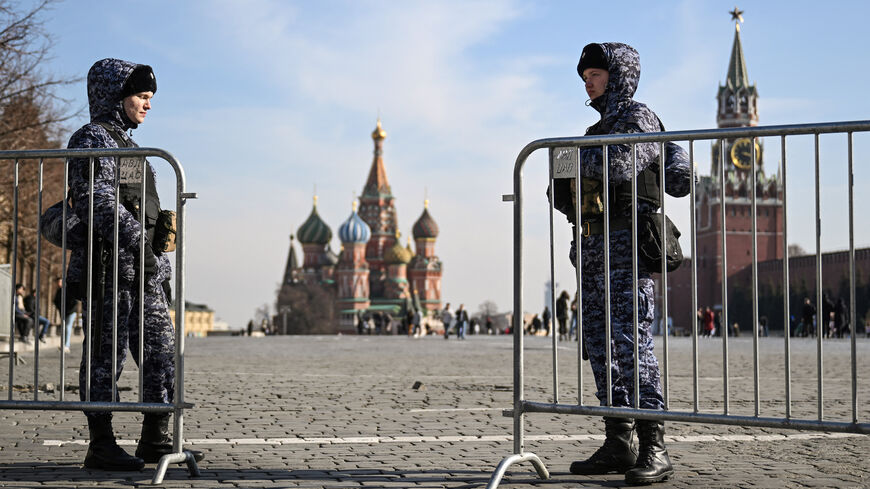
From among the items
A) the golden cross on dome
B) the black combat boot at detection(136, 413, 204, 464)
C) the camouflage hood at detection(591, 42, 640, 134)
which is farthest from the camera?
the golden cross on dome

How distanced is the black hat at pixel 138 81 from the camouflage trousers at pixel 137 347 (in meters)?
0.89

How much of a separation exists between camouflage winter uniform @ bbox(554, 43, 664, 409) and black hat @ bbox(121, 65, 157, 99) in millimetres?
1916

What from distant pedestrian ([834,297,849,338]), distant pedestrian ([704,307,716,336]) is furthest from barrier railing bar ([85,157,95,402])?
distant pedestrian ([704,307,716,336])

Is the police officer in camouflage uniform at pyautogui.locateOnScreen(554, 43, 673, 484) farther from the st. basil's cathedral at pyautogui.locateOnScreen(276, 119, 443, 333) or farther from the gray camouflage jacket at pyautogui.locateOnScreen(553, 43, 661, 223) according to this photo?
the st. basil's cathedral at pyautogui.locateOnScreen(276, 119, 443, 333)

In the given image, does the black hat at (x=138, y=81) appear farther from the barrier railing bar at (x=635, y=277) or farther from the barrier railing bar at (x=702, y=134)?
the barrier railing bar at (x=635, y=277)

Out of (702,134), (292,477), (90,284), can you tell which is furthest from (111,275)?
(702,134)

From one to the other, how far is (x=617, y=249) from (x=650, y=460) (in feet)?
2.98

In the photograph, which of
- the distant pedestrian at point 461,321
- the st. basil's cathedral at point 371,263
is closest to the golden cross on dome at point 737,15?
the st. basil's cathedral at point 371,263

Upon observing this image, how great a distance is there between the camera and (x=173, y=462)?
473 cm

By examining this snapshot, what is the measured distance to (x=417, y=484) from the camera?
4.56 meters

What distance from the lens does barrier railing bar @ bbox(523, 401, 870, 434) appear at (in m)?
4.15

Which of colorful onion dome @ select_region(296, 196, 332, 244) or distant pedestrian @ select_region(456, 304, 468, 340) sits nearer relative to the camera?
distant pedestrian @ select_region(456, 304, 468, 340)

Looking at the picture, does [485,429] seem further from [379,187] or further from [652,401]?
[379,187]

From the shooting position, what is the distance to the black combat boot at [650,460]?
4574 mm
